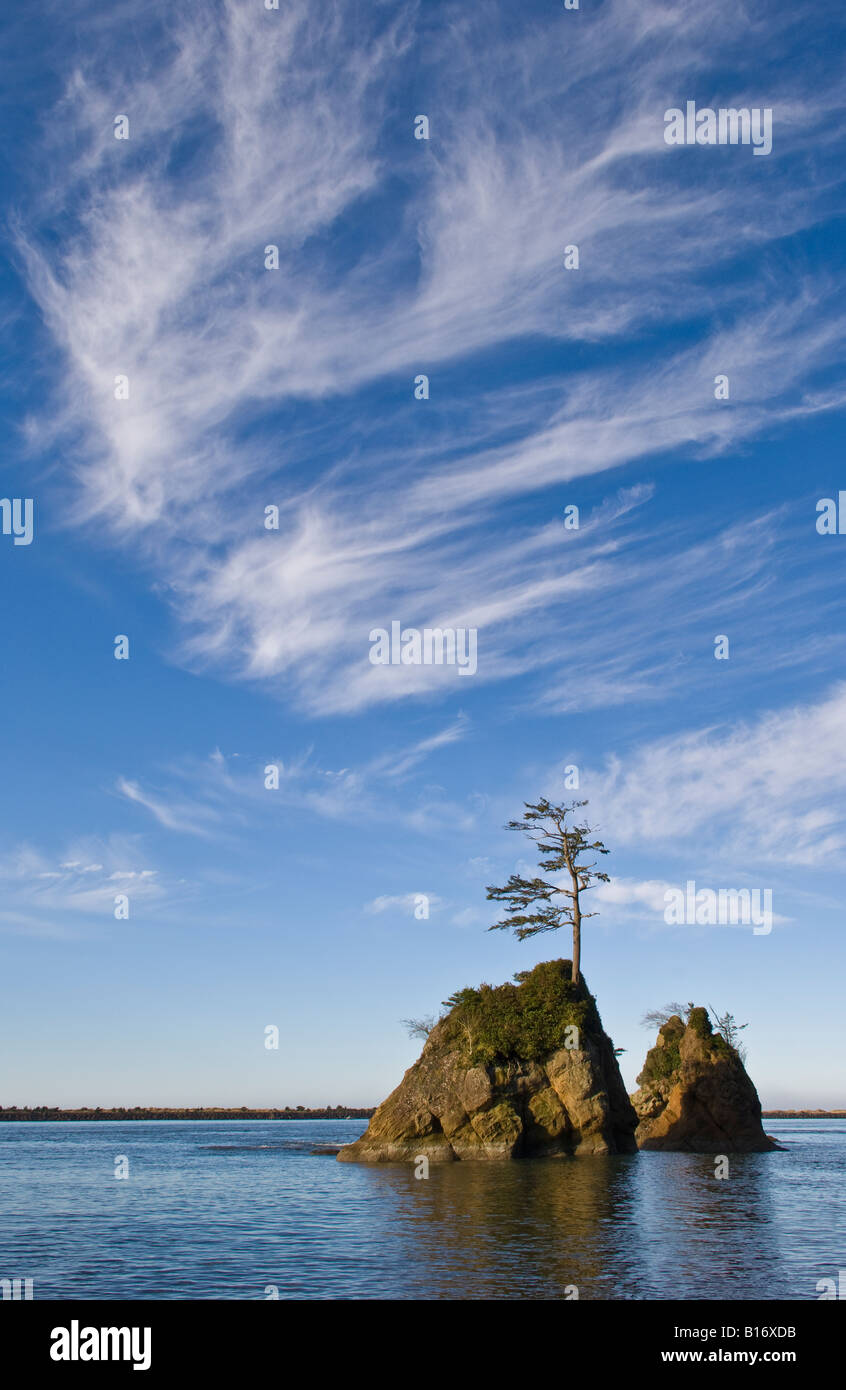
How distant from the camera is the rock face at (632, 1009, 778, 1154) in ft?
254

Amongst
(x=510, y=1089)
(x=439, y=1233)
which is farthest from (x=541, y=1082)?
(x=439, y=1233)

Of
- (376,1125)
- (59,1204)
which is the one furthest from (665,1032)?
(59,1204)

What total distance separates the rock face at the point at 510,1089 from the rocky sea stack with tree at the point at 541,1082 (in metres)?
0.08

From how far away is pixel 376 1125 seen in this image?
71688mm

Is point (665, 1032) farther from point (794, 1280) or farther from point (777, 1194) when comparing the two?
point (794, 1280)

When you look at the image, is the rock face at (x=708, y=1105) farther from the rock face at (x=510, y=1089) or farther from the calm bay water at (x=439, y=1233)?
the calm bay water at (x=439, y=1233)

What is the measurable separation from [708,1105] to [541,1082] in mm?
18082

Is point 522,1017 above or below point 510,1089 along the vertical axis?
above

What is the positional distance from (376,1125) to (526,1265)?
4952cm

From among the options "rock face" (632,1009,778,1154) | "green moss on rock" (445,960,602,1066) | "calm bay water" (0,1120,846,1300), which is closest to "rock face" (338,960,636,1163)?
"green moss on rock" (445,960,602,1066)

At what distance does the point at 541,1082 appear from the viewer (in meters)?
68.1

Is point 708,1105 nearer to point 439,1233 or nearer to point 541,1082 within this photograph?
point 541,1082
